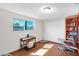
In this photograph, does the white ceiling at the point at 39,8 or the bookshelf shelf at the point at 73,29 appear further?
the bookshelf shelf at the point at 73,29

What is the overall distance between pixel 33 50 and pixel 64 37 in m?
0.44

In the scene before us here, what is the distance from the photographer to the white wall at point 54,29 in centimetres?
106

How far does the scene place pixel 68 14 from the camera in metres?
0.96

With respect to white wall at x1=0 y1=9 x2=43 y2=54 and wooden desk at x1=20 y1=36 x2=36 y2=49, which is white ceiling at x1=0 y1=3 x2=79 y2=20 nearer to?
white wall at x1=0 y1=9 x2=43 y2=54

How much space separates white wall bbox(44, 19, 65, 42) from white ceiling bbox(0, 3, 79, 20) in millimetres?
64

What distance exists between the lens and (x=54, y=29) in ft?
3.74

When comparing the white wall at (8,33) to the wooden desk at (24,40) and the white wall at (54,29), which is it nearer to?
A: the wooden desk at (24,40)

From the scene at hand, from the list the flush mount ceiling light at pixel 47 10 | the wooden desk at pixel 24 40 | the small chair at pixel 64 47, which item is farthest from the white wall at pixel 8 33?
the small chair at pixel 64 47

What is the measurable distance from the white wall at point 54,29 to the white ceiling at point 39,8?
64mm

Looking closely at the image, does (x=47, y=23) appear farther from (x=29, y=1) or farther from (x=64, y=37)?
(x=29, y=1)

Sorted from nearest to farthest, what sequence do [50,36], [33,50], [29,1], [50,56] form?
[29,1] < [50,56] < [33,50] < [50,36]

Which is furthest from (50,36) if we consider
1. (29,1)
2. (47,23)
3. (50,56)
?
(29,1)

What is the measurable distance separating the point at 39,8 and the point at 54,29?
37cm

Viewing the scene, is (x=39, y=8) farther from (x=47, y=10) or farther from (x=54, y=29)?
(x=54, y=29)
